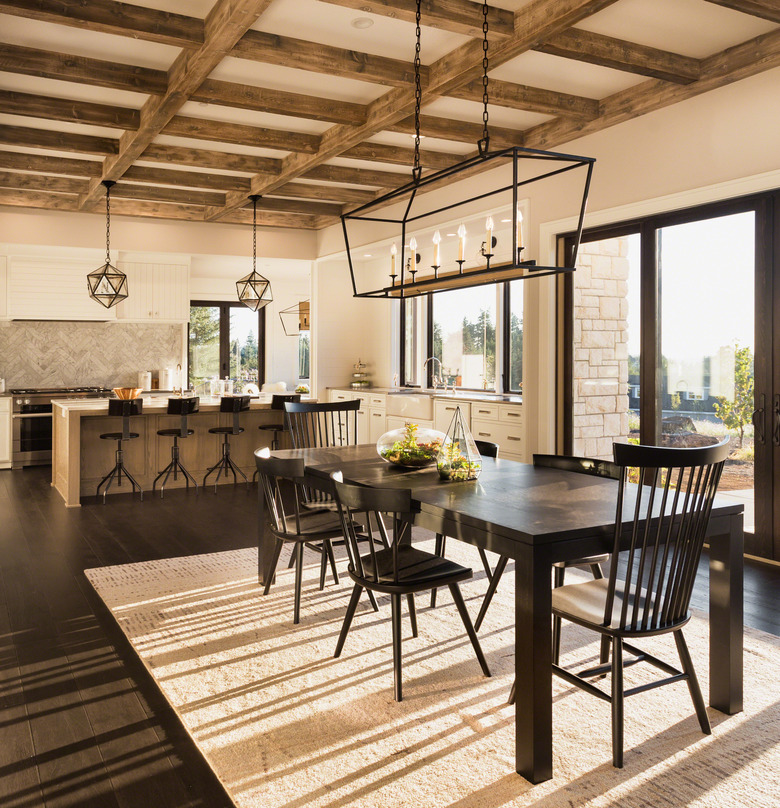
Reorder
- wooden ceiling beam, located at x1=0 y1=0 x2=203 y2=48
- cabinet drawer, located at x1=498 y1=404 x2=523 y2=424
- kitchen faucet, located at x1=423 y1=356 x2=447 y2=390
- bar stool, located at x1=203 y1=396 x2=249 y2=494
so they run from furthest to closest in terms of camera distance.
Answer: kitchen faucet, located at x1=423 y1=356 x2=447 y2=390 → bar stool, located at x1=203 y1=396 x2=249 y2=494 → cabinet drawer, located at x1=498 y1=404 x2=523 y2=424 → wooden ceiling beam, located at x1=0 y1=0 x2=203 y2=48

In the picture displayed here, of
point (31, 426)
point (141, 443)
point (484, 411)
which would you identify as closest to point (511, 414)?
point (484, 411)

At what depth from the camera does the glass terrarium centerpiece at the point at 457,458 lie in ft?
10.3

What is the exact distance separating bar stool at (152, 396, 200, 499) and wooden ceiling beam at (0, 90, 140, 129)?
2.48 metres

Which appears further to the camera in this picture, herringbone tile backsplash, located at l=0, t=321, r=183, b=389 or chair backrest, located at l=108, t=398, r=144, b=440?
herringbone tile backsplash, located at l=0, t=321, r=183, b=389

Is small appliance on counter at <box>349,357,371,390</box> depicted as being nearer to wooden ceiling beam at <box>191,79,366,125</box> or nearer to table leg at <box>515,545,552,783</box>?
wooden ceiling beam at <box>191,79,366,125</box>

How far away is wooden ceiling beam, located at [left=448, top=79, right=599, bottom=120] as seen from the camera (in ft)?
14.7

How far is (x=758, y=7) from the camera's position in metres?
3.36

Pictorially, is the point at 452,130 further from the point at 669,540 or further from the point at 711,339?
the point at 669,540

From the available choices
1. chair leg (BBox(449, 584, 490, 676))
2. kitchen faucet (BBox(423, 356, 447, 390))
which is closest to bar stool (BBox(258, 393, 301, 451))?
kitchen faucet (BBox(423, 356, 447, 390))

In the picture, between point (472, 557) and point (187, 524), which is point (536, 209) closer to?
point (472, 557)

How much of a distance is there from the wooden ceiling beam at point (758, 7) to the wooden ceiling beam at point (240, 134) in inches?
127

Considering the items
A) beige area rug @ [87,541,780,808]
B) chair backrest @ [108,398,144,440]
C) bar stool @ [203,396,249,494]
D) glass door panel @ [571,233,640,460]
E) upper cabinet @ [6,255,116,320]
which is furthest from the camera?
upper cabinet @ [6,255,116,320]

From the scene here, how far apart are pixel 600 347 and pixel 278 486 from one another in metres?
2.92

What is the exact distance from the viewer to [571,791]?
82.9 inches
